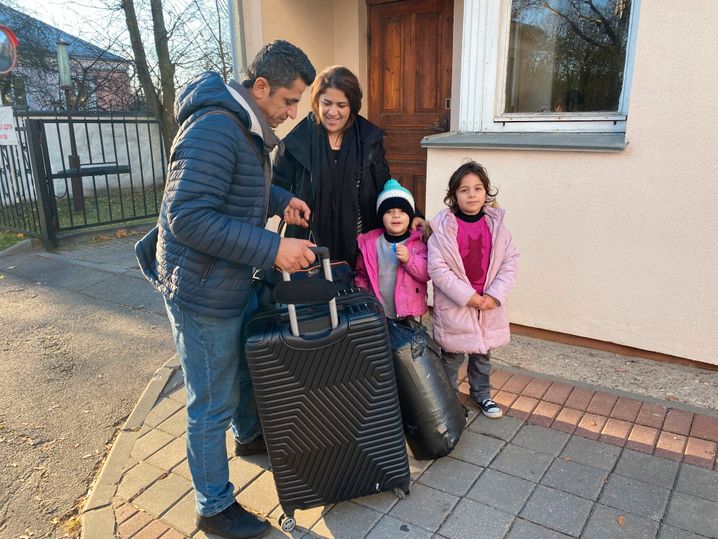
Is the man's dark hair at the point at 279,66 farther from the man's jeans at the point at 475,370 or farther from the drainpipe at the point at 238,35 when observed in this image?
the drainpipe at the point at 238,35

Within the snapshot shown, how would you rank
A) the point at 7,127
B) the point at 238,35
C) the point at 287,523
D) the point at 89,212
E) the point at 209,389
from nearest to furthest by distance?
the point at 209,389 → the point at 287,523 → the point at 238,35 → the point at 7,127 → the point at 89,212

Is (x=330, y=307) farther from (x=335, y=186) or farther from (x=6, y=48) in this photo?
(x=6, y=48)

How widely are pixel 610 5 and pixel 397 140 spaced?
2.04m

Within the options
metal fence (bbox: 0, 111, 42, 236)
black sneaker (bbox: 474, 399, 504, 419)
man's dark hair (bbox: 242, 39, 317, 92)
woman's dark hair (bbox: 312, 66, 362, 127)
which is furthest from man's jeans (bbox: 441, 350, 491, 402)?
metal fence (bbox: 0, 111, 42, 236)

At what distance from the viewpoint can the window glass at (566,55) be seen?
145 inches

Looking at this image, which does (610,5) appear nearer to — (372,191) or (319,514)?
(372,191)

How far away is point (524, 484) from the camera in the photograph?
2.48 meters

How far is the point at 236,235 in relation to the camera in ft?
6.13

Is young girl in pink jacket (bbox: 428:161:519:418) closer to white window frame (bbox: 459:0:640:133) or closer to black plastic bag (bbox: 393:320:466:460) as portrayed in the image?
black plastic bag (bbox: 393:320:466:460)

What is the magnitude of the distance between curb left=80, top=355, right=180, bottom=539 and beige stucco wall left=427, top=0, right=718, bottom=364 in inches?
101

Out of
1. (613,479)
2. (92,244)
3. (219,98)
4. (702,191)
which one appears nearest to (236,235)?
(219,98)

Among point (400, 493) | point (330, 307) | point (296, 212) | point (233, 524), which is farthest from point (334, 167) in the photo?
point (233, 524)

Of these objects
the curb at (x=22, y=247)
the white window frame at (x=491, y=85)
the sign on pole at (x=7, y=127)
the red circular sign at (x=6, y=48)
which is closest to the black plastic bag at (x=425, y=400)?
the white window frame at (x=491, y=85)

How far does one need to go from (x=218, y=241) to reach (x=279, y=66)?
2.27 ft
